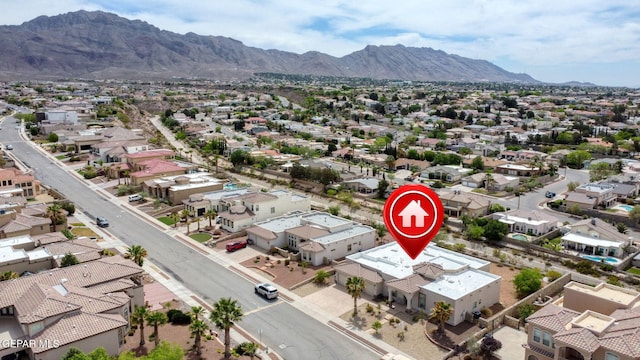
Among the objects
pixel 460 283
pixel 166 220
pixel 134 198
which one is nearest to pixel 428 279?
pixel 460 283

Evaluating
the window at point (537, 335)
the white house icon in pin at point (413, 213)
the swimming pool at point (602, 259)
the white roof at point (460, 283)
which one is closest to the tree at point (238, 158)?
the white roof at point (460, 283)

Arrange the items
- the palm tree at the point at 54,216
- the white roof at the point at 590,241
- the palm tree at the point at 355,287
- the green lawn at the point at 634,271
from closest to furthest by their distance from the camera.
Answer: the palm tree at the point at 355,287 < the green lawn at the point at 634,271 < the white roof at the point at 590,241 < the palm tree at the point at 54,216

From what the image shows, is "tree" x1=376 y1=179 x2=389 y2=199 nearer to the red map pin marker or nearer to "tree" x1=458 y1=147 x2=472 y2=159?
"tree" x1=458 y1=147 x2=472 y2=159

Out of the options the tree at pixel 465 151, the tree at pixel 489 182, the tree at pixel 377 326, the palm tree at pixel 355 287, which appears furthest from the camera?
the tree at pixel 465 151

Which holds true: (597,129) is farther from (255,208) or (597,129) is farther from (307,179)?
(255,208)

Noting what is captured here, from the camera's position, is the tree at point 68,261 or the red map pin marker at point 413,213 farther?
the tree at point 68,261

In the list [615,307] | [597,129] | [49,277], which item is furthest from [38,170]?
[597,129]

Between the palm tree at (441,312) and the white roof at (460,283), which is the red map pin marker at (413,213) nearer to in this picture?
the palm tree at (441,312)

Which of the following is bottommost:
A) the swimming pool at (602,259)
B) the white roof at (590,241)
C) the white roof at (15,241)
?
the swimming pool at (602,259)

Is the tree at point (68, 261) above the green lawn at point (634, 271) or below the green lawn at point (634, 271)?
above
